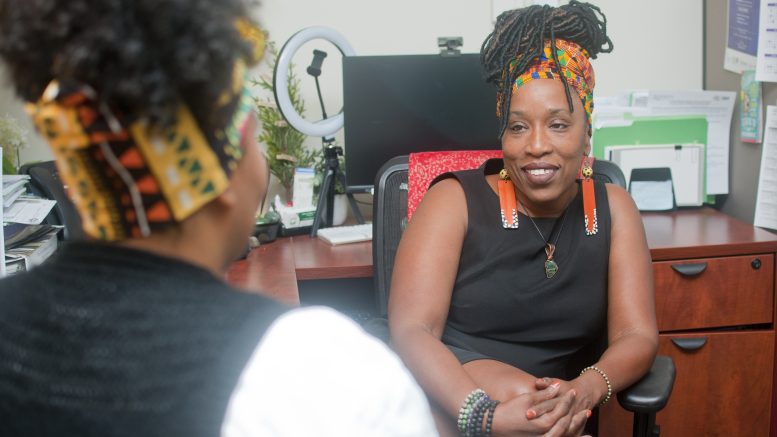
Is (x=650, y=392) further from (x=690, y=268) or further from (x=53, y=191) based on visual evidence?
(x=53, y=191)

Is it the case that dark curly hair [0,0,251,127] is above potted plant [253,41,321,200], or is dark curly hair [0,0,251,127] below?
above

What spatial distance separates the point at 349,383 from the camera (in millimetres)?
558

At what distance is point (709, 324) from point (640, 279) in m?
0.58

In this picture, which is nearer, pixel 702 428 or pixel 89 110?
pixel 89 110

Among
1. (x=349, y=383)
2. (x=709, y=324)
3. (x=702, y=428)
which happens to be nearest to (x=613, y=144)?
(x=709, y=324)

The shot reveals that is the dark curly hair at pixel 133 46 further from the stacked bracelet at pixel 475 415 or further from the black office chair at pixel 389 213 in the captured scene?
the black office chair at pixel 389 213

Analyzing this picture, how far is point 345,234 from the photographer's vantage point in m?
2.23

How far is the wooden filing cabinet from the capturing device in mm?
1994

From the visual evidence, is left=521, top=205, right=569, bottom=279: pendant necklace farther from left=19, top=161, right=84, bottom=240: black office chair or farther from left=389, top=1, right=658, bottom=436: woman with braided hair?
left=19, top=161, right=84, bottom=240: black office chair

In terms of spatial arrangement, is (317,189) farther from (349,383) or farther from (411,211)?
(349,383)

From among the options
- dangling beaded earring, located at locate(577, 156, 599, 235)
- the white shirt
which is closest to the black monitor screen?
dangling beaded earring, located at locate(577, 156, 599, 235)

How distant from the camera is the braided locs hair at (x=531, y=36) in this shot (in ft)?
5.14

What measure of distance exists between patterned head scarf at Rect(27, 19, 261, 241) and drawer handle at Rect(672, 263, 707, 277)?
163cm

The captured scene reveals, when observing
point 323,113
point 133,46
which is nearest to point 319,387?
point 133,46
